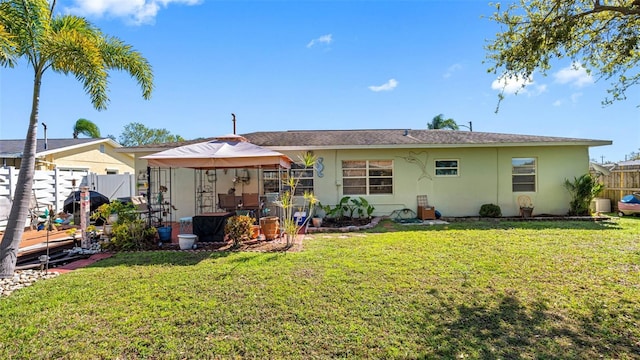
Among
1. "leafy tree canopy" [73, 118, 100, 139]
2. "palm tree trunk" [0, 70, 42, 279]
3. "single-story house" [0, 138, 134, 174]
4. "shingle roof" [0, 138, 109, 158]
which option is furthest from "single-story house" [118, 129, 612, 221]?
"leafy tree canopy" [73, 118, 100, 139]

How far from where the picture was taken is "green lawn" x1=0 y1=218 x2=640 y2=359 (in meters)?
3.14

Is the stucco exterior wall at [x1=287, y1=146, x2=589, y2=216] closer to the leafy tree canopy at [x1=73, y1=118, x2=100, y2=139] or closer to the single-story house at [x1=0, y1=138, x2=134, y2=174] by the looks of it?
the single-story house at [x1=0, y1=138, x2=134, y2=174]

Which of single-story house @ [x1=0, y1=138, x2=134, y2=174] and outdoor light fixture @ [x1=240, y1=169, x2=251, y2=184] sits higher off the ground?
single-story house @ [x1=0, y1=138, x2=134, y2=174]

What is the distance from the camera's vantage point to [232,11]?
9555 mm

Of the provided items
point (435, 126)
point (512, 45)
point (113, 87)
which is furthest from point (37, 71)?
point (435, 126)

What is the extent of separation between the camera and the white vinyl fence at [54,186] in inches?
411

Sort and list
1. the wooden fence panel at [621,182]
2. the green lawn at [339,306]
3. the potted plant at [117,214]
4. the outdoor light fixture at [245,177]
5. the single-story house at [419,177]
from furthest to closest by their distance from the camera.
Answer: the wooden fence panel at [621,182], the single-story house at [419,177], the outdoor light fixture at [245,177], the potted plant at [117,214], the green lawn at [339,306]

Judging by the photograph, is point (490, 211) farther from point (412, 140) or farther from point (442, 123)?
point (442, 123)

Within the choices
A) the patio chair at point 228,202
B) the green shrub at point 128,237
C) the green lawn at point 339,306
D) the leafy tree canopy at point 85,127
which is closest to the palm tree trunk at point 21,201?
the green lawn at point 339,306

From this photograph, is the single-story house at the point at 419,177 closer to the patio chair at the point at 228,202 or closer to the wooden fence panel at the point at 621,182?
the patio chair at the point at 228,202

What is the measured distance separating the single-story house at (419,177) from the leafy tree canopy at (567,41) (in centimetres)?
417

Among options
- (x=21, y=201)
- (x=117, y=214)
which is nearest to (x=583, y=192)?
(x=117, y=214)

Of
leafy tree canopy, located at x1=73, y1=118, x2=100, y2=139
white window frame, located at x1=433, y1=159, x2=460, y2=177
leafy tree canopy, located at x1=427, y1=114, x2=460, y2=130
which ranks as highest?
leafy tree canopy, located at x1=73, y1=118, x2=100, y2=139

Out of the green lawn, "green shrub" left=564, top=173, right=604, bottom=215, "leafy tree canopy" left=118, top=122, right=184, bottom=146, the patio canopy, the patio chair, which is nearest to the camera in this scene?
the green lawn
